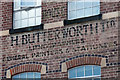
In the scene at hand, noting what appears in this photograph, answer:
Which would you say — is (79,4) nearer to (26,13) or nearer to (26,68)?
(26,13)

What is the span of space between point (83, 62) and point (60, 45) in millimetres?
1248

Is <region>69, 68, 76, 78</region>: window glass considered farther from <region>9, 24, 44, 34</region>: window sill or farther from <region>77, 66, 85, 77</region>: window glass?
<region>9, 24, 44, 34</region>: window sill

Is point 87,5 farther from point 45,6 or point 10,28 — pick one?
point 10,28

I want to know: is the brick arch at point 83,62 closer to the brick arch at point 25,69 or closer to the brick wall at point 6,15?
the brick arch at point 25,69

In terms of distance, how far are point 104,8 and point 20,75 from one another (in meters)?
4.18

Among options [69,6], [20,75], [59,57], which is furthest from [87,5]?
[20,75]

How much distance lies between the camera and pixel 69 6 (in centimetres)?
2275

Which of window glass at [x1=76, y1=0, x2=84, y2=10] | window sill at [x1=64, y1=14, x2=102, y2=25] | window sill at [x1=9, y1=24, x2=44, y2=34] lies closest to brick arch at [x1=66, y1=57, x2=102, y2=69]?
window sill at [x1=64, y1=14, x2=102, y2=25]

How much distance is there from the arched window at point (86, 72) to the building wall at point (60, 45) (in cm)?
18

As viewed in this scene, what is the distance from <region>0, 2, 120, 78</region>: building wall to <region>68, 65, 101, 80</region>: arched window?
0.60 ft

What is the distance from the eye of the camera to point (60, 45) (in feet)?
73.6

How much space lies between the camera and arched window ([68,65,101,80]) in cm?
2156

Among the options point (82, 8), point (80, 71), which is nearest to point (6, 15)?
point (82, 8)

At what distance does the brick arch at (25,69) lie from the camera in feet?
74.2
